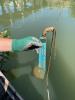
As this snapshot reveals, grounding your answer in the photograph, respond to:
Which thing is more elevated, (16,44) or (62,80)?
(16,44)

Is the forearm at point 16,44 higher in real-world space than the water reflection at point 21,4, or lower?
higher

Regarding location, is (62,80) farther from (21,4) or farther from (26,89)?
(21,4)

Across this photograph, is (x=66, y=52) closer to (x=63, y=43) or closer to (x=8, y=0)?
(x=63, y=43)

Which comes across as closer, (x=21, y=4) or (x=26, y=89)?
(x=26, y=89)

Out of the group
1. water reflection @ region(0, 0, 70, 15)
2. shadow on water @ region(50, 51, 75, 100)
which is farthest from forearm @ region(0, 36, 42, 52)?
water reflection @ region(0, 0, 70, 15)

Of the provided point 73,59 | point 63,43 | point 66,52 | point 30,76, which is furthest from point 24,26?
point 30,76

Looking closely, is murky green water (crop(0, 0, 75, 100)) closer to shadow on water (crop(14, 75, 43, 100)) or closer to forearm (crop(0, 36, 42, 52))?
shadow on water (crop(14, 75, 43, 100))

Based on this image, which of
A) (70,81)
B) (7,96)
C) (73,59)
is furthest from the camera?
(73,59)

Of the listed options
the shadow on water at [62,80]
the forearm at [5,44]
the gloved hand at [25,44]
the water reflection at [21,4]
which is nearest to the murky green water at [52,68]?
the shadow on water at [62,80]

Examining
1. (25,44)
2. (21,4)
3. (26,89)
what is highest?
(25,44)

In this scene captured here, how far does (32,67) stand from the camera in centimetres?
1173

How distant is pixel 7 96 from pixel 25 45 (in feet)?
11.6

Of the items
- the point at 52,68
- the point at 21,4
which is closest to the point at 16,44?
the point at 52,68

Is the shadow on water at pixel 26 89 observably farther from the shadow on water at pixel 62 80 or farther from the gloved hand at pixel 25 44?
the gloved hand at pixel 25 44
